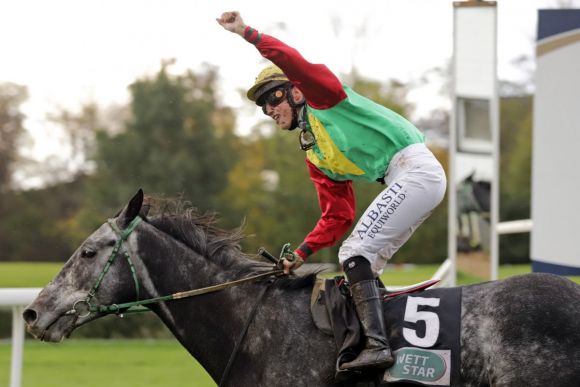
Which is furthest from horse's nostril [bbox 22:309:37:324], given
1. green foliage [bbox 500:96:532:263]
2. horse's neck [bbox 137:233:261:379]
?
green foliage [bbox 500:96:532:263]

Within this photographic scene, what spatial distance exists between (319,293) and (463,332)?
0.68 m

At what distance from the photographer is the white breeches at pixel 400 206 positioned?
155 inches

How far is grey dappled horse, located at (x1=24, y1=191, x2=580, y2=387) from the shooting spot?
3.62 m

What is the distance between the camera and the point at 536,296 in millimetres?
3666

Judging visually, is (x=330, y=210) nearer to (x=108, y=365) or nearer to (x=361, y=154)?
(x=361, y=154)

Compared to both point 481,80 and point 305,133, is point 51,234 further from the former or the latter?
point 305,133

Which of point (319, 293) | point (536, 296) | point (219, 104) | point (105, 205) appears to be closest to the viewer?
point (536, 296)

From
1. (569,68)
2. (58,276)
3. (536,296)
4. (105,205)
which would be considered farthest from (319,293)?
(105,205)

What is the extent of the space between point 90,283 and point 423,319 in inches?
59.5

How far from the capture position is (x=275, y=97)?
4238 mm

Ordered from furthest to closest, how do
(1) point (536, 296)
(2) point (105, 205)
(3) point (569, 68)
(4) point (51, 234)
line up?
(4) point (51, 234) < (2) point (105, 205) < (3) point (569, 68) < (1) point (536, 296)

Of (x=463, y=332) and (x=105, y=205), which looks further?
(x=105, y=205)

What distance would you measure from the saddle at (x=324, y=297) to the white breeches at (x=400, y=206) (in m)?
0.13

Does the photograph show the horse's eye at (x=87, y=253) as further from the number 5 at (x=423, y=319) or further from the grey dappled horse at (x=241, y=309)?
the number 5 at (x=423, y=319)
